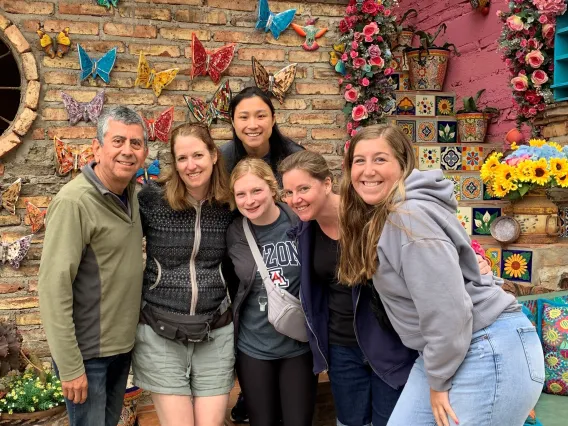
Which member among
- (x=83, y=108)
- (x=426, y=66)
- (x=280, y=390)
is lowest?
(x=280, y=390)

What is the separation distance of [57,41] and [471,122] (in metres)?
3.48

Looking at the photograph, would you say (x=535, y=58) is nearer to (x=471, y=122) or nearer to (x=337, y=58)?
(x=471, y=122)

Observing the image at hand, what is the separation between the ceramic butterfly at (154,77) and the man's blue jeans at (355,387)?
216 centimetres

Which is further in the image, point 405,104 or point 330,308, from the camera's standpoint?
point 405,104

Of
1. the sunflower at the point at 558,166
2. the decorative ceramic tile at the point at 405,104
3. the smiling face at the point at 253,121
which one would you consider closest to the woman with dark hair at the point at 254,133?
the smiling face at the point at 253,121

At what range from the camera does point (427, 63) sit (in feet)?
17.1

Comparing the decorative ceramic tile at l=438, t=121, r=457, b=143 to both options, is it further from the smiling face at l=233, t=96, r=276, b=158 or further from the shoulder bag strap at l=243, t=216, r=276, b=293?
the shoulder bag strap at l=243, t=216, r=276, b=293

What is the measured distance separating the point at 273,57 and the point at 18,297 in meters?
2.25

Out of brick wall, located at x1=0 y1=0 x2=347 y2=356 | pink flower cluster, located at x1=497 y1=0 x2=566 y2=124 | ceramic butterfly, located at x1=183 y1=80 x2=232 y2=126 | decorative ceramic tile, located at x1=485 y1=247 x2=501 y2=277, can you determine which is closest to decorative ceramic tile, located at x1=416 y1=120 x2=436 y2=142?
pink flower cluster, located at x1=497 y1=0 x2=566 y2=124

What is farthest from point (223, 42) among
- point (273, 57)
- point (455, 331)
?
point (455, 331)

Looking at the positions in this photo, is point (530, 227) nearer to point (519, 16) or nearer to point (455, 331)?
point (519, 16)

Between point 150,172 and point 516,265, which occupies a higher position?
point 150,172

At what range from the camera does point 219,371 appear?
6.93ft

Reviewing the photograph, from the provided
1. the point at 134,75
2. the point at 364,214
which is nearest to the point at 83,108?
the point at 134,75
